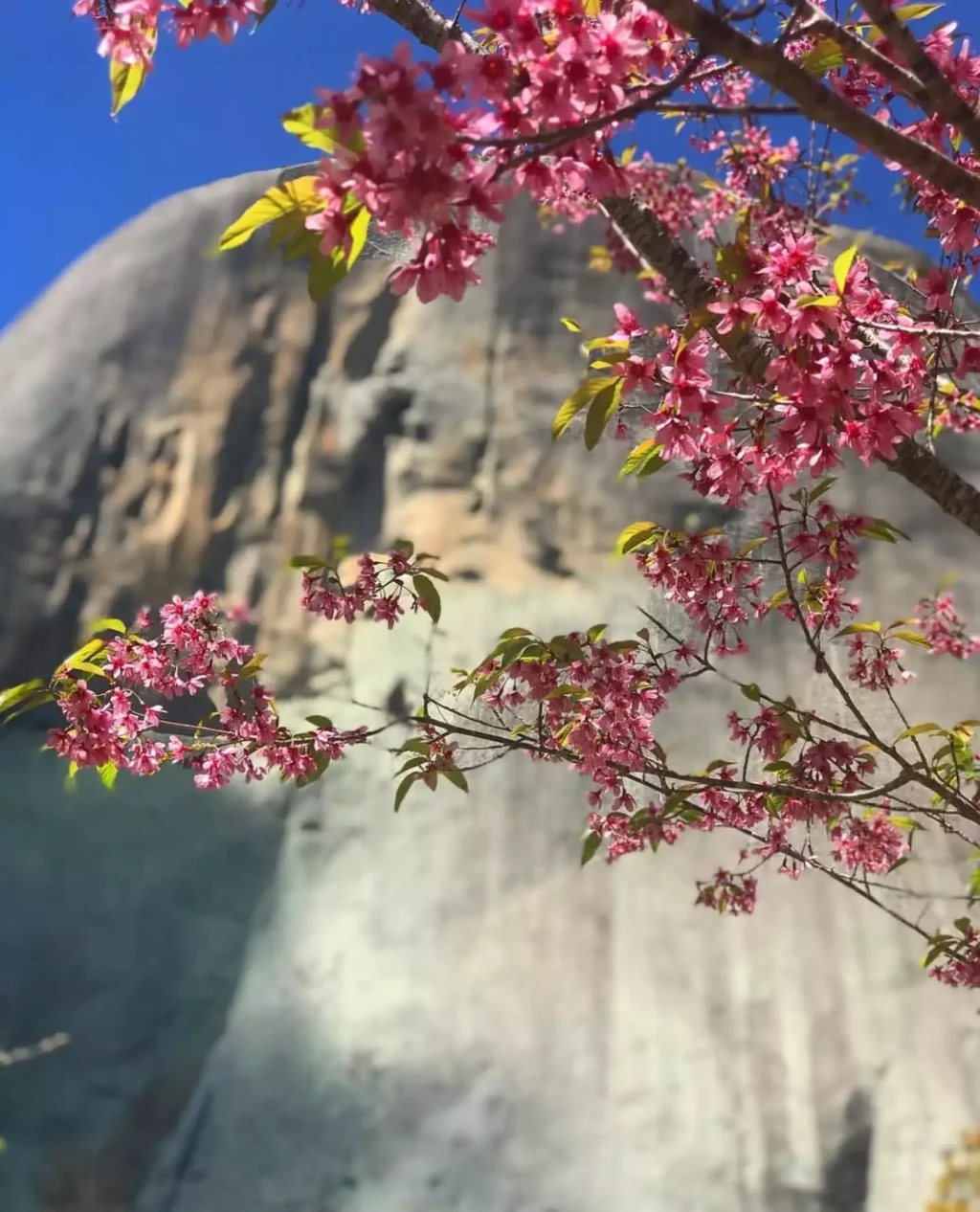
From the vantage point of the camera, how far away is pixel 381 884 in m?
2.51

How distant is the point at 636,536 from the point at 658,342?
23 centimetres

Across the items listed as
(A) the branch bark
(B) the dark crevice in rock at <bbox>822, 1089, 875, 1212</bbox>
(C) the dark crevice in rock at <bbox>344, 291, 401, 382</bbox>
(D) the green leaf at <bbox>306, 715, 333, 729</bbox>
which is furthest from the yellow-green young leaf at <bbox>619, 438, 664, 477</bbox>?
(C) the dark crevice in rock at <bbox>344, 291, 401, 382</bbox>

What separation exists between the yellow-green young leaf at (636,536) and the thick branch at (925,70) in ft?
1.50

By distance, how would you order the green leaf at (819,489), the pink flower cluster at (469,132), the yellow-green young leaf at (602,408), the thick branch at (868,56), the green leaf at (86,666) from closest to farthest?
the pink flower cluster at (469,132)
the thick branch at (868,56)
the yellow-green young leaf at (602,408)
the green leaf at (819,489)
the green leaf at (86,666)

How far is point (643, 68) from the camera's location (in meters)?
0.70

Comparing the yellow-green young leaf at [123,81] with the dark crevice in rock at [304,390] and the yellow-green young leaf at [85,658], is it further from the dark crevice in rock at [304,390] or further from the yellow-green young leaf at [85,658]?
the dark crevice in rock at [304,390]

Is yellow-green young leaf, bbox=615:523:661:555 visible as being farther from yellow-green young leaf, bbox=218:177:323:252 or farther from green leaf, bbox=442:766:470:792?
yellow-green young leaf, bbox=218:177:323:252

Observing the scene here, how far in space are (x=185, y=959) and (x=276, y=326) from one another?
6.79ft

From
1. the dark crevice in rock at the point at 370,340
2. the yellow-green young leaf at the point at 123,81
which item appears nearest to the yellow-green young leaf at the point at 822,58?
the yellow-green young leaf at the point at 123,81

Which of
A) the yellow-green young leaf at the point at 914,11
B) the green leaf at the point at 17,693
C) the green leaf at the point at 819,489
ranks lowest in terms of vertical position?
the green leaf at the point at 17,693

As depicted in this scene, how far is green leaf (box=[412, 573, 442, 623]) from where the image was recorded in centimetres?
104

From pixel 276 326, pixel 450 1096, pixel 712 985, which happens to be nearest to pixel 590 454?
pixel 276 326

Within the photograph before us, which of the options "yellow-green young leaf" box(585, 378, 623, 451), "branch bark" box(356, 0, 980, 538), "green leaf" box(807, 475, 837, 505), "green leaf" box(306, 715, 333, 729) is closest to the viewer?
"yellow-green young leaf" box(585, 378, 623, 451)

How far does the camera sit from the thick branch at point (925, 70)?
1.83ft
